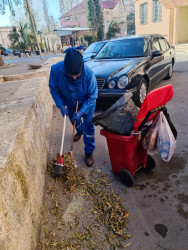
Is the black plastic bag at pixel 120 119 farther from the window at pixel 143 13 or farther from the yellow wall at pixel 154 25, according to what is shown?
the window at pixel 143 13

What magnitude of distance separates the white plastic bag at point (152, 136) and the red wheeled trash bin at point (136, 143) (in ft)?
0.21

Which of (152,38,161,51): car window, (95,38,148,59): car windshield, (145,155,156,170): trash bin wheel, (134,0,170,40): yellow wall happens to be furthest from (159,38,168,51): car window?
(134,0,170,40): yellow wall

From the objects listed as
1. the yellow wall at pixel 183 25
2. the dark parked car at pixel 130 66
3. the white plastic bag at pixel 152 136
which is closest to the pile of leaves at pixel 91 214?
the white plastic bag at pixel 152 136

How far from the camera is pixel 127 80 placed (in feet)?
14.4

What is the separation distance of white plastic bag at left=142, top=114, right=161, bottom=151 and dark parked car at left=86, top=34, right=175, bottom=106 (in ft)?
7.52

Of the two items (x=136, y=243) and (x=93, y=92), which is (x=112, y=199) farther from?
(x=93, y=92)

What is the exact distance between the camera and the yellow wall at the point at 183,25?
64.7ft

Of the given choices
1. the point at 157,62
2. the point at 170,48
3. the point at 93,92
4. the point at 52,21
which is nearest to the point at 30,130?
the point at 93,92

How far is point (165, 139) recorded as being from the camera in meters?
2.16

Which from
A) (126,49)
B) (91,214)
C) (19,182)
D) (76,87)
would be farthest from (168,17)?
(19,182)

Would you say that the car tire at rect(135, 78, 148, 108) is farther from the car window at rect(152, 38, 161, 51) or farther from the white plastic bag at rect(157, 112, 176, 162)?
the white plastic bag at rect(157, 112, 176, 162)

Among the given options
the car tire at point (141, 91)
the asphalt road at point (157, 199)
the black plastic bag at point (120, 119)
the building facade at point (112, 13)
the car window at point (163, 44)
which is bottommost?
the asphalt road at point (157, 199)

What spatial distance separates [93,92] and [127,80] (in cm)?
192

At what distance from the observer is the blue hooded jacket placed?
266 centimetres
